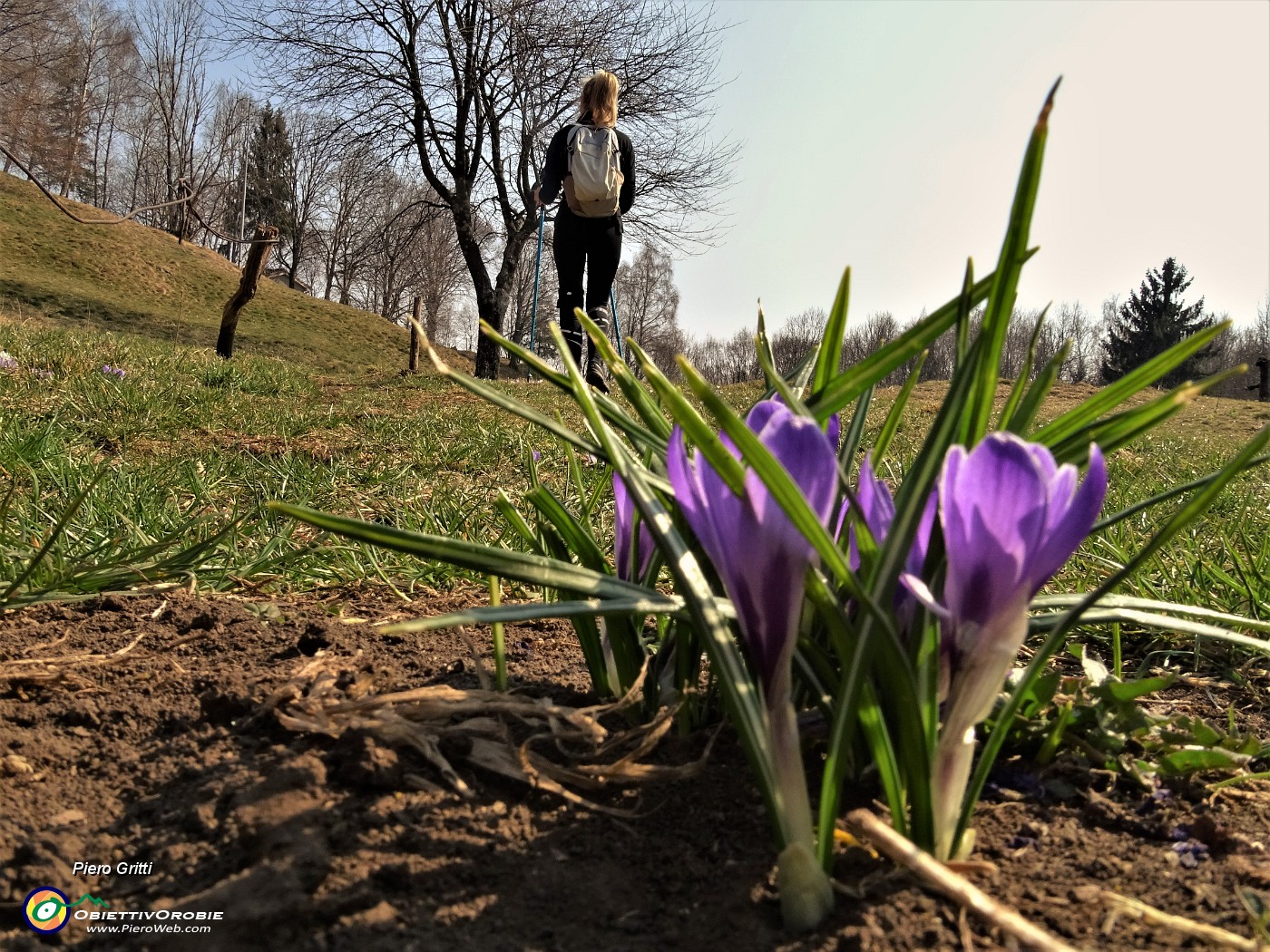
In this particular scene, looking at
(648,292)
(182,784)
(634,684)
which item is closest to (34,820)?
(182,784)

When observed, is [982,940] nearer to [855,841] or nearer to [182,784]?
[855,841]

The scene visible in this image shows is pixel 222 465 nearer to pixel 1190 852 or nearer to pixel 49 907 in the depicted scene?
pixel 49 907

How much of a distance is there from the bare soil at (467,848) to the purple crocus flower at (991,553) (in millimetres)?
140

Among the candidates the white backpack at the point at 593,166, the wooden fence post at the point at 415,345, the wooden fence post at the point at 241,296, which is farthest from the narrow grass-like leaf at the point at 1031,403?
the wooden fence post at the point at 241,296

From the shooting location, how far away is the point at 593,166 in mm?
6078

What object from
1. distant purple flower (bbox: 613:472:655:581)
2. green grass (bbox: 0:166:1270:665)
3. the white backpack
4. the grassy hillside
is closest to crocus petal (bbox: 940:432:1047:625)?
distant purple flower (bbox: 613:472:655:581)

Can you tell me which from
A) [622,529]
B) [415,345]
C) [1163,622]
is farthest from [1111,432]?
[415,345]

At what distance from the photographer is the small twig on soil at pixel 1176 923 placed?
0.64 meters

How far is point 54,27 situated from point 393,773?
142 ft

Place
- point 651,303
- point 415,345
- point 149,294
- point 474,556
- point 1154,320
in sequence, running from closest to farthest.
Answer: point 474,556, point 415,345, point 149,294, point 1154,320, point 651,303

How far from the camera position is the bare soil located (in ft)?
2.31

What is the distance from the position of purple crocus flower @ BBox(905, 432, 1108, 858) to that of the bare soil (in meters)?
0.14

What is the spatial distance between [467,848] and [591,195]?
5.92 metres

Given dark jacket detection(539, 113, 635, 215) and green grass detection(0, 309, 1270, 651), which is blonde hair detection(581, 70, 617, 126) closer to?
dark jacket detection(539, 113, 635, 215)
